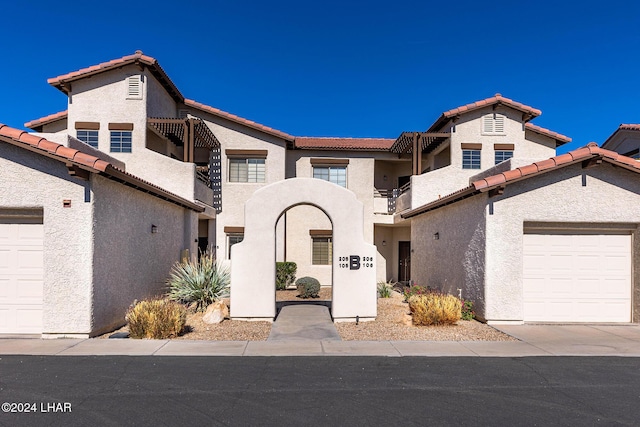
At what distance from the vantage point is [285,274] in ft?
63.2

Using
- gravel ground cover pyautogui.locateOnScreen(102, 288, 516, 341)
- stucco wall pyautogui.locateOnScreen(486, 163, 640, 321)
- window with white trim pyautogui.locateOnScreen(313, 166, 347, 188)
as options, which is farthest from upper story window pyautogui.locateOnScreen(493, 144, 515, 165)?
gravel ground cover pyautogui.locateOnScreen(102, 288, 516, 341)

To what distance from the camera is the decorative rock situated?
10.4 m

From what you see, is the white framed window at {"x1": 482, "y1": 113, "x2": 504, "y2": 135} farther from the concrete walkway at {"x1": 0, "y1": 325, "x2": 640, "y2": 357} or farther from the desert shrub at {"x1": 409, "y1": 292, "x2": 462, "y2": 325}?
the concrete walkway at {"x1": 0, "y1": 325, "x2": 640, "y2": 357}

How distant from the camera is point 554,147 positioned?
21.8 metres

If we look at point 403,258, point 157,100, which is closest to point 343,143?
point 403,258

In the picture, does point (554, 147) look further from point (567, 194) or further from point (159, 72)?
point (159, 72)

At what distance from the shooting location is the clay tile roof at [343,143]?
2123 centimetres

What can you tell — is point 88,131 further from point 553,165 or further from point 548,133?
point 548,133

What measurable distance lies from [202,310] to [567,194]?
9826 mm

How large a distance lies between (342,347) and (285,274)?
11.0 metres

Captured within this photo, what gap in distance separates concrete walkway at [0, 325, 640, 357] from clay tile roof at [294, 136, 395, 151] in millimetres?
13482

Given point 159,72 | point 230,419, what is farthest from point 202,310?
point 159,72

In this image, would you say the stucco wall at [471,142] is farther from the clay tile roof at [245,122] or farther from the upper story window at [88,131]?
the upper story window at [88,131]

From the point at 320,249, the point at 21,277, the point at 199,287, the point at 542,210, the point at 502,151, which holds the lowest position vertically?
the point at 199,287
